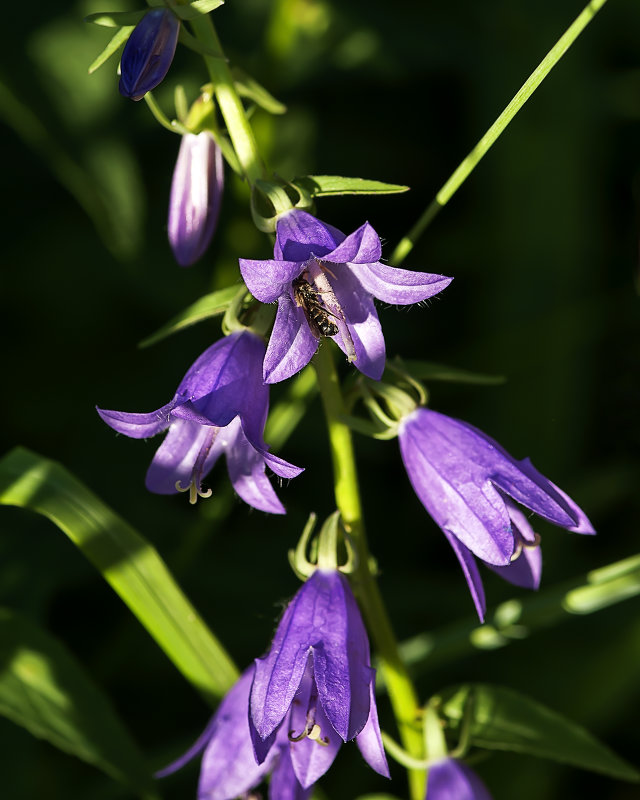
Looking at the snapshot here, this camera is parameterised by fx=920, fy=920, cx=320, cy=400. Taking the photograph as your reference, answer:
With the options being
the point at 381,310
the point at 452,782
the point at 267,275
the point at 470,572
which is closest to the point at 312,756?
the point at 452,782

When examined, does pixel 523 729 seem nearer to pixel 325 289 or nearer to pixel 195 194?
pixel 325 289

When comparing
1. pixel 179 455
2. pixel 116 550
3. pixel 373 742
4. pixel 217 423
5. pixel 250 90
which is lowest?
pixel 373 742

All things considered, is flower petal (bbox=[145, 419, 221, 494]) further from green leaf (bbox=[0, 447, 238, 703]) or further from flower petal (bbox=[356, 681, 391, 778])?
flower petal (bbox=[356, 681, 391, 778])

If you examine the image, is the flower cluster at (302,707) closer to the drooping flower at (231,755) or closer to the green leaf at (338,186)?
the drooping flower at (231,755)

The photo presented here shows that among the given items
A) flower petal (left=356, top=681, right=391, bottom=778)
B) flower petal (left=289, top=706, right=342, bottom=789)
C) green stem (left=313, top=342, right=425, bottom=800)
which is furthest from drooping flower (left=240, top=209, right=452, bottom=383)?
flower petal (left=289, top=706, right=342, bottom=789)

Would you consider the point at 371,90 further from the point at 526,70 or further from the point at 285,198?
the point at 285,198

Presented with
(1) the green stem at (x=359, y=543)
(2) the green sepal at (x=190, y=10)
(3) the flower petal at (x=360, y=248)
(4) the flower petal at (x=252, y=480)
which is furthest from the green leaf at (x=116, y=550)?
(2) the green sepal at (x=190, y=10)
